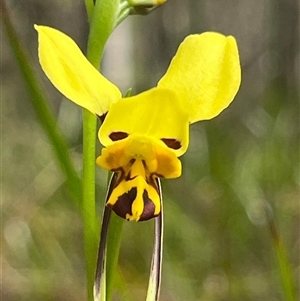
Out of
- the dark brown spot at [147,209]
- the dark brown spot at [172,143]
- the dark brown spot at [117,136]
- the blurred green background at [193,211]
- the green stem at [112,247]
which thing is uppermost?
the blurred green background at [193,211]

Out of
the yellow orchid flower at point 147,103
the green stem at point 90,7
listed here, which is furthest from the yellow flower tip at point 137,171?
the green stem at point 90,7

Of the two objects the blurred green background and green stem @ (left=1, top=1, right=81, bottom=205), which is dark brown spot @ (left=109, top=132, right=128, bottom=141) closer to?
green stem @ (left=1, top=1, right=81, bottom=205)

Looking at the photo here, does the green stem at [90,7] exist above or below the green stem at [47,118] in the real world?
above

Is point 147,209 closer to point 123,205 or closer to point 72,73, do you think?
point 123,205

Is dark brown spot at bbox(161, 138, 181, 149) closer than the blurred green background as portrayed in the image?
Yes

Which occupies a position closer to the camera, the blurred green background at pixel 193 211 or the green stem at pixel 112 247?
the green stem at pixel 112 247

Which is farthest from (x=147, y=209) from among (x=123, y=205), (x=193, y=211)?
(x=193, y=211)

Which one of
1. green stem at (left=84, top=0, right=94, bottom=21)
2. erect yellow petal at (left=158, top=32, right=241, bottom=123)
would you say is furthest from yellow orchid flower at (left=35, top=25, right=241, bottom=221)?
green stem at (left=84, top=0, right=94, bottom=21)

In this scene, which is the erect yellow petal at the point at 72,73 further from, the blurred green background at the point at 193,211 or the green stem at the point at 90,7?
the blurred green background at the point at 193,211
